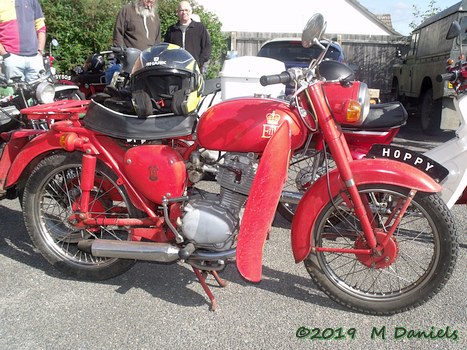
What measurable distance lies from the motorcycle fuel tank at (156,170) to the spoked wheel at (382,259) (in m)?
0.84

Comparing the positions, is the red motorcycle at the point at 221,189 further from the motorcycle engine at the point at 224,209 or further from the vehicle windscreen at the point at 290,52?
the vehicle windscreen at the point at 290,52

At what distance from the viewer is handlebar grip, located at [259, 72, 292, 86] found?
7.40ft

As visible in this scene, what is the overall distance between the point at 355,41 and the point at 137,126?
13.2m

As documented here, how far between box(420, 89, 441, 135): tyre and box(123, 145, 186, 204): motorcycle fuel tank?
681cm

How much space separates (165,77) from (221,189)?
2.51 ft

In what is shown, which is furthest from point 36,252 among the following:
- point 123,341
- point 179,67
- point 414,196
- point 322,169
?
point 414,196

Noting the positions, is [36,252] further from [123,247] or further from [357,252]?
[357,252]

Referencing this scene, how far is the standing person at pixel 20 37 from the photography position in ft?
15.8

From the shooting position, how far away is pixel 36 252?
335 centimetres

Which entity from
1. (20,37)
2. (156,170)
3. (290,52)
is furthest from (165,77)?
(290,52)

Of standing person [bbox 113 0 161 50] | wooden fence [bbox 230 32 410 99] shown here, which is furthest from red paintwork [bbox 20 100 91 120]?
wooden fence [bbox 230 32 410 99]

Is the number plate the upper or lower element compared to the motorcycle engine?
upper

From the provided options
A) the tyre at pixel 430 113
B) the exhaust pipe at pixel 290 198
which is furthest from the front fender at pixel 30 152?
the tyre at pixel 430 113

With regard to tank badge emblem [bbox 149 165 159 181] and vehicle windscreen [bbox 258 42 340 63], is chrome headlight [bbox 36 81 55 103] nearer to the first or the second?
tank badge emblem [bbox 149 165 159 181]
